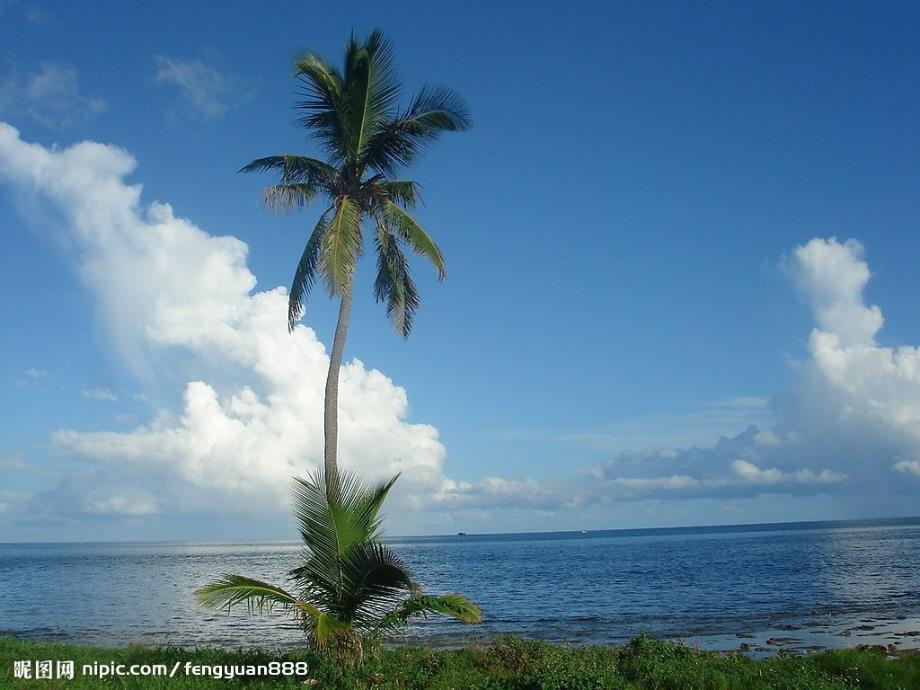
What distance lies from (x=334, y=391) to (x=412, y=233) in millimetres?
4491

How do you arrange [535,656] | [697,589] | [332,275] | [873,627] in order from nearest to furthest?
[535,656]
[332,275]
[873,627]
[697,589]

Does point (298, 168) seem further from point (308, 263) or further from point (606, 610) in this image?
point (606, 610)

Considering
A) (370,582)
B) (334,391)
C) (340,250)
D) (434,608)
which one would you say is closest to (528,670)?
(434,608)

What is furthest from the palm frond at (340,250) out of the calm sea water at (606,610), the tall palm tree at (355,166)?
the calm sea water at (606,610)

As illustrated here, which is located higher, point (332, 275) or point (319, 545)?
point (332, 275)

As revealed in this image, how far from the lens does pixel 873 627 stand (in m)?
26.9

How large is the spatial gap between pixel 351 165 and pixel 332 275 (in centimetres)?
337

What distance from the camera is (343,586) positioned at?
1316 centimetres

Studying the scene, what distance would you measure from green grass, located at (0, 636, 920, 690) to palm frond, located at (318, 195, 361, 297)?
7.94m

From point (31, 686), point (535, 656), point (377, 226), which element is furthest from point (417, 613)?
point (377, 226)

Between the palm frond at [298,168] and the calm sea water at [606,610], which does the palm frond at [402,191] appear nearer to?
the palm frond at [298,168]

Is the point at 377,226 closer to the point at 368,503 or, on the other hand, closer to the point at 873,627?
the point at 368,503

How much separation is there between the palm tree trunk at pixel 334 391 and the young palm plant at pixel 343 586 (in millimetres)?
1795

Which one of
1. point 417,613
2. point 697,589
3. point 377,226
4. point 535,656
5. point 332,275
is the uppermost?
point 377,226
